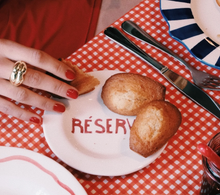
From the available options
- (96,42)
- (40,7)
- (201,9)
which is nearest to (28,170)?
(96,42)

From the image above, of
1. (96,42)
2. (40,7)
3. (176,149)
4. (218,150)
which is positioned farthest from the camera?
(40,7)

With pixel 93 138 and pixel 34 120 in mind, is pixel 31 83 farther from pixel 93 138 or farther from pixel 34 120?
pixel 93 138

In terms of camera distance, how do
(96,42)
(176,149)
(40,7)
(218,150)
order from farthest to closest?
1. (40,7)
2. (96,42)
3. (176,149)
4. (218,150)

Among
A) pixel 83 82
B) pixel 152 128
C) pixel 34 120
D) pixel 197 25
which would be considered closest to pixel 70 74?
pixel 83 82

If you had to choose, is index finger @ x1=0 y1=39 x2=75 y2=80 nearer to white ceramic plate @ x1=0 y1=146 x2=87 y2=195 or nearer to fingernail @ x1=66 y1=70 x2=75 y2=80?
fingernail @ x1=66 y1=70 x2=75 y2=80

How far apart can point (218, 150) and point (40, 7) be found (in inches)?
40.2

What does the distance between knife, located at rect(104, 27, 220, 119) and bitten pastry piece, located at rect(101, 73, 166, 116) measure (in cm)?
11

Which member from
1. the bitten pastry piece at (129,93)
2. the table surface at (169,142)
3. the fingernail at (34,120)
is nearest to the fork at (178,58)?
the table surface at (169,142)

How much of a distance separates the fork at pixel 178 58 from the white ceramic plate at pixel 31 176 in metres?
0.43

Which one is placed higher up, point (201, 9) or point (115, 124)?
point (201, 9)

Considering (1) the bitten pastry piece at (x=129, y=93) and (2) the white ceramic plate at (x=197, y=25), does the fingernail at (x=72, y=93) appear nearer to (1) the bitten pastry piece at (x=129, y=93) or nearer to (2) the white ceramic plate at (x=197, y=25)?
(1) the bitten pastry piece at (x=129, y=93)

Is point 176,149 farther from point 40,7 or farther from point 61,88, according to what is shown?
point 40,7

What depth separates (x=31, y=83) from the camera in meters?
0.70

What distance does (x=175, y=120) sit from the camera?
0.64 metres
